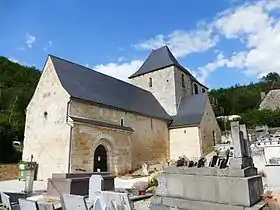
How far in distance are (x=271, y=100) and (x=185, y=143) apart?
61.2 feet

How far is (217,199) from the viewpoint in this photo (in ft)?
15.8

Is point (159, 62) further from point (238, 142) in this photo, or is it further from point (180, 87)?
point (238, 142)

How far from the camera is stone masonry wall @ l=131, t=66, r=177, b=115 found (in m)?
24.7

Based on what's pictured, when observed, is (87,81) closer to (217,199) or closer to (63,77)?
(63,77)

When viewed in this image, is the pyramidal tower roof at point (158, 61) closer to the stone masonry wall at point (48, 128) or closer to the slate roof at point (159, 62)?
the slate roof at point (159, 62)

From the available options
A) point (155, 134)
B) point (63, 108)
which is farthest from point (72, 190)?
point (155, 134)

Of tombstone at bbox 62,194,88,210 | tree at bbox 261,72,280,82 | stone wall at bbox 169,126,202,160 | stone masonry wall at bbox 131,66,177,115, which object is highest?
tree at bbox 261,72,280,82

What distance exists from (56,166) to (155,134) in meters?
9.33

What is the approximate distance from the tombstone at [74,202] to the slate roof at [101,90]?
1042cm

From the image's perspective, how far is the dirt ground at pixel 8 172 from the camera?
53.2ft

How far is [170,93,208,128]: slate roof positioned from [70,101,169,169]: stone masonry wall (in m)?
1.50

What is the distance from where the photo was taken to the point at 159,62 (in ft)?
89.9

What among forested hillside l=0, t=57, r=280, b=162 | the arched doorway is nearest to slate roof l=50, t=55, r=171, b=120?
the arched doorway

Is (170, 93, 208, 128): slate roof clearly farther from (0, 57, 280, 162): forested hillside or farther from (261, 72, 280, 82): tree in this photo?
(261, 72, 280, 82): tree
